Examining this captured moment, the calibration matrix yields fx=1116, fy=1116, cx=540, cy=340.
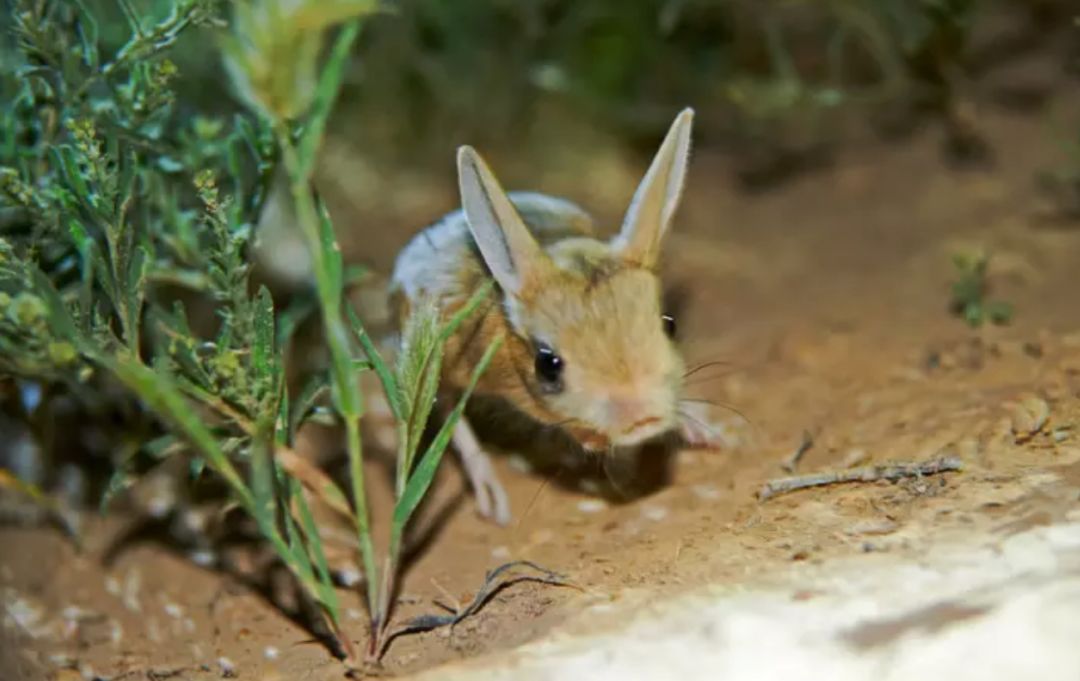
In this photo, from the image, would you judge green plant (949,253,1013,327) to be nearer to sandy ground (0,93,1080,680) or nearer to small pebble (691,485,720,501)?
sandy ground (0,93,1080,680)

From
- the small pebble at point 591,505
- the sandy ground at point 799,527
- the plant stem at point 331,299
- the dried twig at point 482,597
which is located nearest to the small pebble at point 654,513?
the sandy ground at point 799,527

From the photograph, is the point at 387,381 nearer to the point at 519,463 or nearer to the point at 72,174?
the point at 72,174

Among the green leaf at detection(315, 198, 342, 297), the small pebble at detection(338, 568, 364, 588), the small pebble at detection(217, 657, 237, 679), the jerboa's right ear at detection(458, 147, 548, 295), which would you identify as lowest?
the small pebble at detection(217, 657, 237, 679)

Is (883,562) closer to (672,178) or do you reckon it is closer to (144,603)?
(672,178)

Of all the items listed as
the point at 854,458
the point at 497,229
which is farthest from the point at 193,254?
the point at 854,458

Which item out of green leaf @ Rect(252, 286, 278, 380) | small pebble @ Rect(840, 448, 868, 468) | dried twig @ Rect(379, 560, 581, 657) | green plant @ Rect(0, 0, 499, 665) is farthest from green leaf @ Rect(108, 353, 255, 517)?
small pebble @ Rect(840, 448, 868, 468)

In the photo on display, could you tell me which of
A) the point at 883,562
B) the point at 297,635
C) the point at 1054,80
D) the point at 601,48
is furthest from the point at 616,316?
the point at 1054,80
